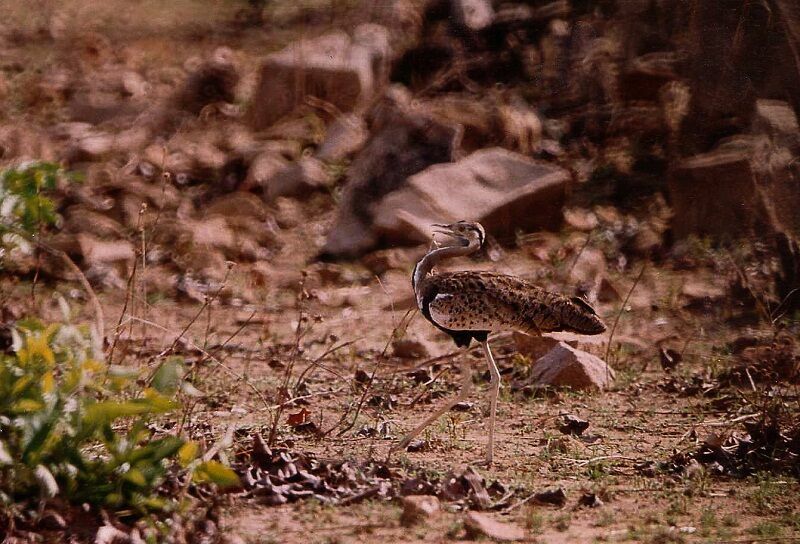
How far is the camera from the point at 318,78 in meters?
10.5

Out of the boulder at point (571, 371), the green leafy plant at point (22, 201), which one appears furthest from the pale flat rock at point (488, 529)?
the boulder at point (571, 371)

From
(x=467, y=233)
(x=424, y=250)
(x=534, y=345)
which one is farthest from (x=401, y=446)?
(x=424, y=250)

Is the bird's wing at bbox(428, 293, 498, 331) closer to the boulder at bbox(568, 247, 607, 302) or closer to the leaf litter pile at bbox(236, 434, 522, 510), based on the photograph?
the leaf litter pile at bbox(236, 434, 522, 510)

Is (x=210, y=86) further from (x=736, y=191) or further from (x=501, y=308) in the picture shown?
(x=501, y=308)

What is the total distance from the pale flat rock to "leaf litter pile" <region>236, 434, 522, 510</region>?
0.90 feet

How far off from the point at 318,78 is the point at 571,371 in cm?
526

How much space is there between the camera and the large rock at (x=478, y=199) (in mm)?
8312

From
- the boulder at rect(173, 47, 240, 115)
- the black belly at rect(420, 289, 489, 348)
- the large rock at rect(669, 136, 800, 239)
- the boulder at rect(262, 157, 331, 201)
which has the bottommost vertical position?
the boulder at rect(262, 157, 331, 201)

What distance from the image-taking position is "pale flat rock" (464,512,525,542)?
394 centimetres

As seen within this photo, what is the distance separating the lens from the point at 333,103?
1059 cm

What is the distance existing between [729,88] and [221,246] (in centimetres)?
362

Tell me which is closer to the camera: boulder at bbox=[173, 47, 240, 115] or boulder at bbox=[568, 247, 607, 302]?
boulder at bbox=[568, 247, 607, 302]

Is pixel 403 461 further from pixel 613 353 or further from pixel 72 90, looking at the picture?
pixel 72 90

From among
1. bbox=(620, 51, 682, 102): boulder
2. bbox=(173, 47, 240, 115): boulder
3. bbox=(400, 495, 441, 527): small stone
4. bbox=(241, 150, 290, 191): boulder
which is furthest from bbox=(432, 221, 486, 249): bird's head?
bbox=(173, 47, 240, 115): boulder
